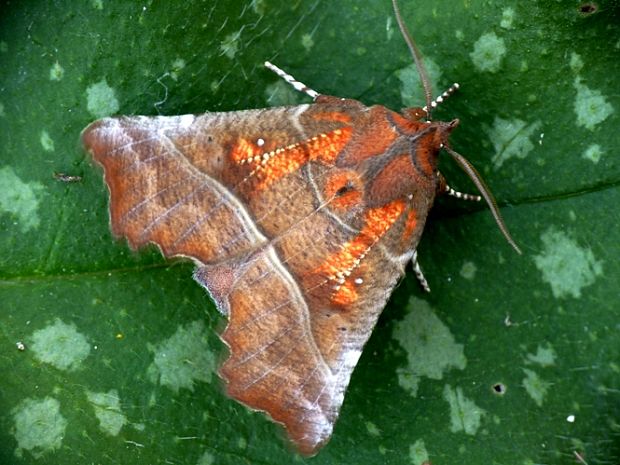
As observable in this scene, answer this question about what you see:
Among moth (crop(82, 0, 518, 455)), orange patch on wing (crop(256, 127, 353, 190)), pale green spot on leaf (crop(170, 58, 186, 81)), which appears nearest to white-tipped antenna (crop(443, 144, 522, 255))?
moth (crop(82, 0, 518, 455))

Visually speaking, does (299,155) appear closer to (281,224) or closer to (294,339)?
(281,224)

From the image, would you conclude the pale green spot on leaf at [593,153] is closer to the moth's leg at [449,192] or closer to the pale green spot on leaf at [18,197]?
the moth's leg at [449,192]

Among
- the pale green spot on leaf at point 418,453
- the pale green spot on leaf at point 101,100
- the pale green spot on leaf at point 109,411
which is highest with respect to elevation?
the pale green spot on leaf at point 101,100

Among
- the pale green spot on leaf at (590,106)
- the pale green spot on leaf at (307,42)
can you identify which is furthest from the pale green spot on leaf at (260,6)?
the pale green spot on leaf at (590,106)

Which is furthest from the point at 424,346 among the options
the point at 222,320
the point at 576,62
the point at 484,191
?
the point at 576,62

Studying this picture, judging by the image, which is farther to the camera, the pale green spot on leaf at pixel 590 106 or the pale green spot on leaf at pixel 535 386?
the pale green spot on leaf at pixel 535 386

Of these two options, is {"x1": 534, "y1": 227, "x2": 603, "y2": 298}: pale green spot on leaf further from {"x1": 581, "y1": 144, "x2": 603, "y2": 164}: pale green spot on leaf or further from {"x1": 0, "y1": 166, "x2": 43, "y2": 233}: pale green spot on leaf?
{"x1": 0, "y1": 166, "x2": 43, "y2": 233}: pale green spot on leaf

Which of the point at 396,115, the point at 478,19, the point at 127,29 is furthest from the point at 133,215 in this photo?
the point at 478,19
